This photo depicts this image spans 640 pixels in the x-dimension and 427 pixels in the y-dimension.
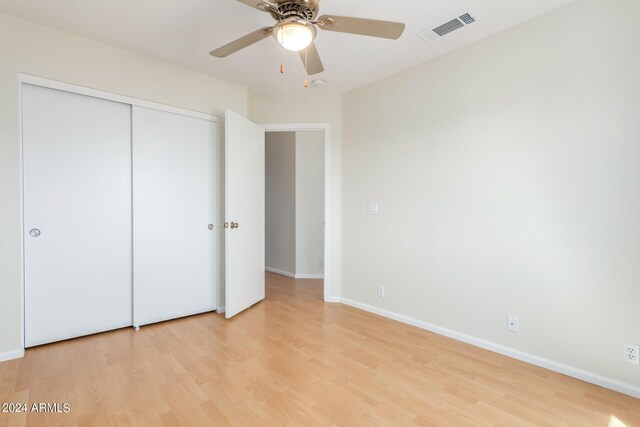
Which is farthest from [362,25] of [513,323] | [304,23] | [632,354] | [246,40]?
[632,354]

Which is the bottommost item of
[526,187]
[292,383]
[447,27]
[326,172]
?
[292,383]

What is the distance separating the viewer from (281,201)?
545 centimetres

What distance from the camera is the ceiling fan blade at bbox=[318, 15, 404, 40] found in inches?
64.6

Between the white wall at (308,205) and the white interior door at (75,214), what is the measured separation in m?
2.68

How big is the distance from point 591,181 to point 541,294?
830mm

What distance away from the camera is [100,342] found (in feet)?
8.49

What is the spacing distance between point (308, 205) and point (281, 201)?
55cm

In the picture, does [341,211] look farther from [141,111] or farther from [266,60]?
[141,111]

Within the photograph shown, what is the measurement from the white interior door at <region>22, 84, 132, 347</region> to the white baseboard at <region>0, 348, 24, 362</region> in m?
0.11

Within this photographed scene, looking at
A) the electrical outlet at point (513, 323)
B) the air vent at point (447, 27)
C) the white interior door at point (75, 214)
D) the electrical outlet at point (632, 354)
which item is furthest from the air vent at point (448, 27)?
the white interior door at point (75, 214)

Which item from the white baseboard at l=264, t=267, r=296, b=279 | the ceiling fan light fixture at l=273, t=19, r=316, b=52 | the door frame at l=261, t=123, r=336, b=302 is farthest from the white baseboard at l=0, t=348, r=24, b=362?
the white baseboard at l=264, t=267, r=296, b=279

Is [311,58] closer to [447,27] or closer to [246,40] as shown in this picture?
[246,40]

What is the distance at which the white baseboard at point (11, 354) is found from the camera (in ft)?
7.41

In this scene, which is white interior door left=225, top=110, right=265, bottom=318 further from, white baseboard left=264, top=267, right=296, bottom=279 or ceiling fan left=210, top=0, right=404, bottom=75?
ceiling fan left=210, top=0, right=404, bottom=75
